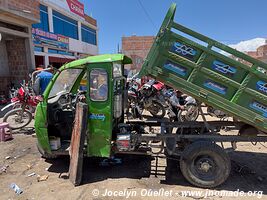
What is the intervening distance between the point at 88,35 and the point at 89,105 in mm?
28111

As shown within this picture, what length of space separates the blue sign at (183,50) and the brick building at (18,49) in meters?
10.9

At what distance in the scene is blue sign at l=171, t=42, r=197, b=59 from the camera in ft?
11.2

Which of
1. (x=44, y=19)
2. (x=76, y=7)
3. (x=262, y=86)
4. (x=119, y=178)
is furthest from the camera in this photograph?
(x=76, y=7)

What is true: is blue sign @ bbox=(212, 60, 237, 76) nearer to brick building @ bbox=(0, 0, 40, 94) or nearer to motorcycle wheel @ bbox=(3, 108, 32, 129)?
motorcycle wheel @ bbox=(3, 108, 32, 129)

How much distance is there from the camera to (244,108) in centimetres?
337

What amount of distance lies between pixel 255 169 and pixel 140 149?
2324mm

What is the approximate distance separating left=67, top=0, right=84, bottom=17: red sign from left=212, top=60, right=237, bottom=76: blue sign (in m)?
24.5

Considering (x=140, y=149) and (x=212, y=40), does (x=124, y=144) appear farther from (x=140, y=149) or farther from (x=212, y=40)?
(x=212, y=40)

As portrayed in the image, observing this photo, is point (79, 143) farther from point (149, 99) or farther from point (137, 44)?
point (137, 44)

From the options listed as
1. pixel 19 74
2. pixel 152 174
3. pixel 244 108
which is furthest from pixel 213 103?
pixel 19 74

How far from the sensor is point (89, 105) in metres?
3.73

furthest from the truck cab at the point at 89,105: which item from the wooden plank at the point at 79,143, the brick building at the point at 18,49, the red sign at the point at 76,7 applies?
the red sign at the point at 76,7

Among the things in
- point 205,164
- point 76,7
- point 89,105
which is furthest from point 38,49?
point 205,164

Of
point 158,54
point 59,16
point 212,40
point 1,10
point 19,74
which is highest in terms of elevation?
point 59,16
